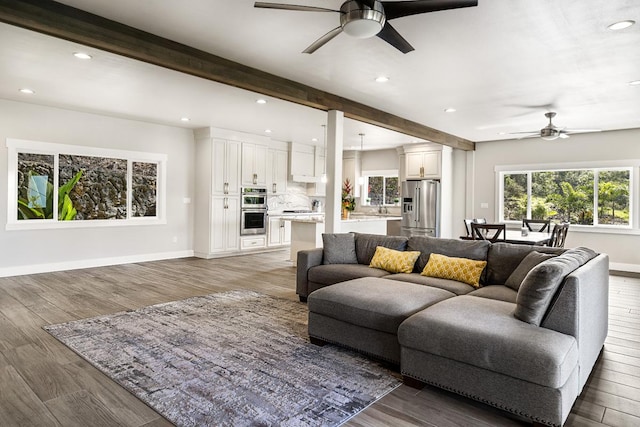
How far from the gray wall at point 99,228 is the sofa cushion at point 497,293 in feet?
20.1

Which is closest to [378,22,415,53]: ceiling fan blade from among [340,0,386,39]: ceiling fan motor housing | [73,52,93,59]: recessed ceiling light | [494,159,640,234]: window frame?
[340,0,386,39]: ceiling fan motor housing

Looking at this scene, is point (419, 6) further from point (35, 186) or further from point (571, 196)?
point (571, 196)

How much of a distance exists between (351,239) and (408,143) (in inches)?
204

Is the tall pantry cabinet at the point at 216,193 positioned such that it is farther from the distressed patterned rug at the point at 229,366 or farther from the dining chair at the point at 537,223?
the dining chair at the point at 537,223

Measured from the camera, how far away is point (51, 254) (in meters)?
6.21

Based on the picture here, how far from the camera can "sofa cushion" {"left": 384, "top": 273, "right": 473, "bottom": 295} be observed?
3.36 m

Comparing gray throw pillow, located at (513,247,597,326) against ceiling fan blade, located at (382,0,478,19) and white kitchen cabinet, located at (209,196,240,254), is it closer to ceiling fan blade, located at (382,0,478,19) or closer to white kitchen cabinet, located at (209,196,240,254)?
ceiling fan blade, located at (382,0,478,19)

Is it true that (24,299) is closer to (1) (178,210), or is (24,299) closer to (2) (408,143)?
(1) (178,210)

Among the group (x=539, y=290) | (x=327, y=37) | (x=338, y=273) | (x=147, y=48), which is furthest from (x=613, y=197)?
(x=147, y=48)

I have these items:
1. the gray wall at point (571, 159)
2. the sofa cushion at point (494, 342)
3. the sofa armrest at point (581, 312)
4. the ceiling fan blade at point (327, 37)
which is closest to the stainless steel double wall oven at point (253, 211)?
the gray wall at point (571, 159)

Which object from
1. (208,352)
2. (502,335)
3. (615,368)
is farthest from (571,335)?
(208,352)

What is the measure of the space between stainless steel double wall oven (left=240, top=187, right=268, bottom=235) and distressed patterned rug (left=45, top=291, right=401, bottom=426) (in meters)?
4.30

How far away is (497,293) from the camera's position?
313 centimetres

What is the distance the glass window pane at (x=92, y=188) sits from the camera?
636 centimetres
